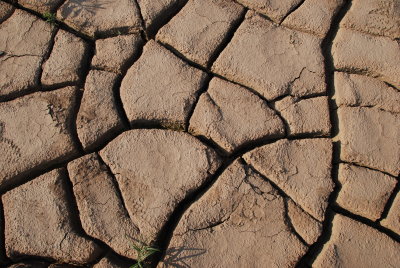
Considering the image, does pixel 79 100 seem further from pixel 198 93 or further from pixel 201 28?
pixel 201 28

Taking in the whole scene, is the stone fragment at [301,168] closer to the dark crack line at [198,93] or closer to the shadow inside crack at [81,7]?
the dark crack line at [198,93]

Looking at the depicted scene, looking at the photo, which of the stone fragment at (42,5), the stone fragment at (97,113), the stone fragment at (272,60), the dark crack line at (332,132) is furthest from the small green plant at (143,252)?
the stone fragment at (42,5)

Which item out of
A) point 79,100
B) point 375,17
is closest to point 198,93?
point 79,100

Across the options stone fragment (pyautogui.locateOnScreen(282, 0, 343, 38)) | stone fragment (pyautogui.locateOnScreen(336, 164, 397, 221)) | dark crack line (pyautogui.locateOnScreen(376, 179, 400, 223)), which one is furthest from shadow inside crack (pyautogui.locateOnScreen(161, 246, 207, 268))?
stone fragment (pyautogui.locateOnScreen(282, 0, 343, 38))

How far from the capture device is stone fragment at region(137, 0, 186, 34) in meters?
2.33

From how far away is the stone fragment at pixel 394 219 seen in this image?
1829 mm

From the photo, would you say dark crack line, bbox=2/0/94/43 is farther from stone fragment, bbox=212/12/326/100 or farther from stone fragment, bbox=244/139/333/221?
stone fragment, bbox=244/139/333/221

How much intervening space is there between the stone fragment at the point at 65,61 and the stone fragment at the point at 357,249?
1.63m

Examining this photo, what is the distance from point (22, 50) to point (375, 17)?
2.23 m

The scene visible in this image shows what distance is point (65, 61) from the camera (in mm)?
2199

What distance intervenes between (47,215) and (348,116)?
5.49 feet

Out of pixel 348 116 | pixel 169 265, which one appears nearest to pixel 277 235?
pixel 169 265

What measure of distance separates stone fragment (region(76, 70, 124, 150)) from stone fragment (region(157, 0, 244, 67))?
1.49 feet

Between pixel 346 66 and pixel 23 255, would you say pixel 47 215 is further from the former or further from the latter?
pixel 346 66
